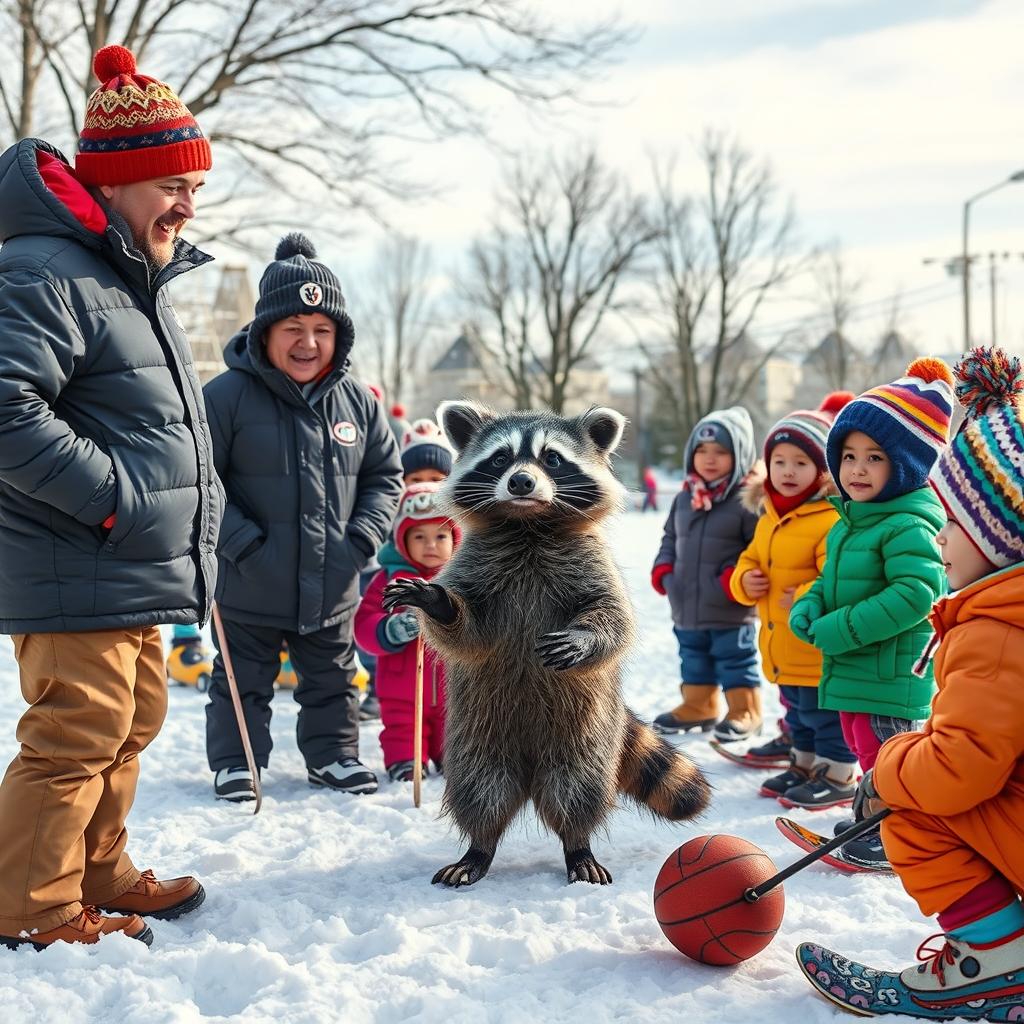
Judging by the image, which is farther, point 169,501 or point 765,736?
point 765,736

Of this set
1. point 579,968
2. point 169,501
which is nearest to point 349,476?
point 169,501

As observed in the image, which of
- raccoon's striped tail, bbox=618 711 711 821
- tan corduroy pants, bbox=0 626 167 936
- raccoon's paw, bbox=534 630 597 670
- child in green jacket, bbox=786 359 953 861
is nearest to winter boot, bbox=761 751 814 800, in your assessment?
child in green jacket, bbox=786 359 953 861

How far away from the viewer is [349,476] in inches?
199

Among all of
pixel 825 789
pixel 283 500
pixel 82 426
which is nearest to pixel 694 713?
pixel 825 789

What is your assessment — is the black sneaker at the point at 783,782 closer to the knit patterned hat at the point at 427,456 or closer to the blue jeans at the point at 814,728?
the blue jeans at the point at 814,728

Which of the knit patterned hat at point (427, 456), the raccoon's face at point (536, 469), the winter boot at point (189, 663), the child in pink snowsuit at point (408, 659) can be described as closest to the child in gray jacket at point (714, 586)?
the knit patterned hat at point (427, 456)

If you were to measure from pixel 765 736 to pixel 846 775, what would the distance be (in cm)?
152

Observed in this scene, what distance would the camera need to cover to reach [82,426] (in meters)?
3.08

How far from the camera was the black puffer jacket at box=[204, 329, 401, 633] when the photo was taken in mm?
4848

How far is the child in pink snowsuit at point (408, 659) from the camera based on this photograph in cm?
529

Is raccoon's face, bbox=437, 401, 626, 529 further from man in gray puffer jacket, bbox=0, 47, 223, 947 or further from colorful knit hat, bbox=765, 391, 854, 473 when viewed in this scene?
colorful knit hat, bbox=765, 391, 854, 473

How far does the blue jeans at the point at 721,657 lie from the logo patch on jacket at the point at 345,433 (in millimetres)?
2564

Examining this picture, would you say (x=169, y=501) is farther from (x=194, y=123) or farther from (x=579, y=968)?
(x=579, y=968)

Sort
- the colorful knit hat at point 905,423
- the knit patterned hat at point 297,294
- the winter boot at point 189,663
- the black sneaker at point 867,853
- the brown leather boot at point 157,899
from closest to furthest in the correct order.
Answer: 1. the brown leather boot at point 157,899
2. the black sneaker at point 867,853
3. the colorful knit hat at point 905,423
4. the knit patterned hat at point 297,294
5. the winter boot at point 189,663
